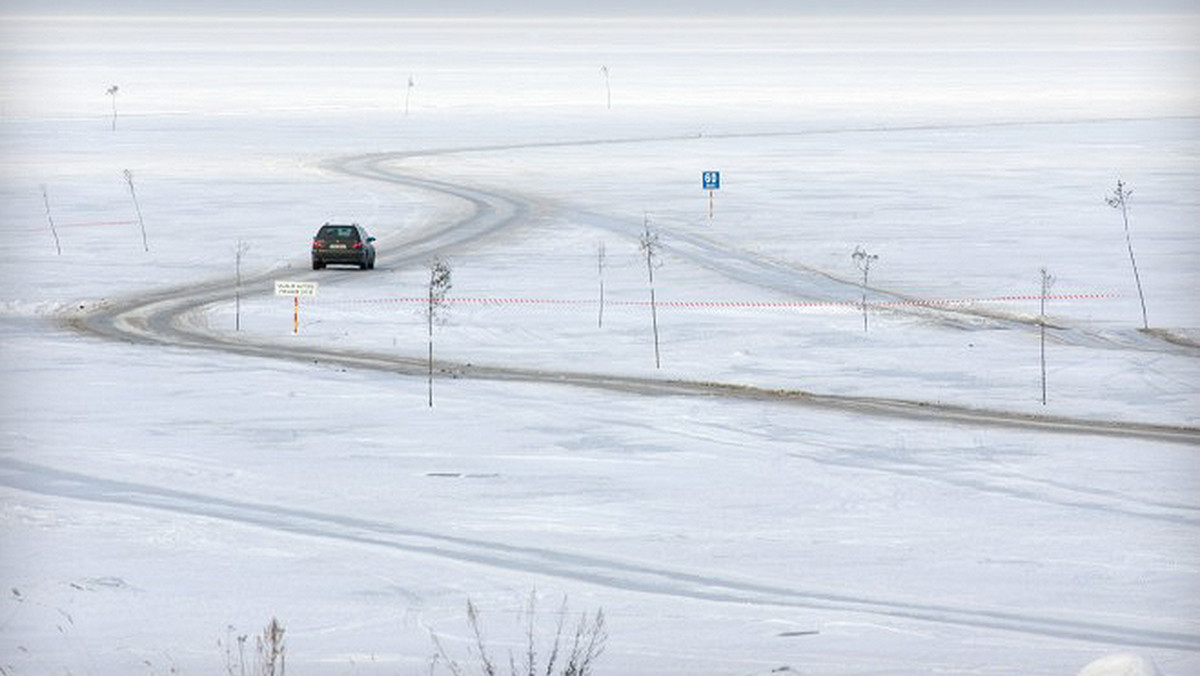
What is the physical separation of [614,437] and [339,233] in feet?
89.7

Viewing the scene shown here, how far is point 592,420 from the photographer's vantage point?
116ft

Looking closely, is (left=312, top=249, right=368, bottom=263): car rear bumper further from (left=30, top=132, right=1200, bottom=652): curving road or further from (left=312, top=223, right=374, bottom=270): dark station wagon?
(left=30, top=132, right=1200, bottom=652): curving road

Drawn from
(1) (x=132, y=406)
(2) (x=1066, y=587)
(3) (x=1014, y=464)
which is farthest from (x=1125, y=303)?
(2) (x=1066, y=587)

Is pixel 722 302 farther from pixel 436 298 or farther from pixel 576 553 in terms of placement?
pixel 576 553

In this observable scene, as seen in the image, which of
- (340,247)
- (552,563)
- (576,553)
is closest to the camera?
(552,563)

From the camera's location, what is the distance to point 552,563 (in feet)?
79.7

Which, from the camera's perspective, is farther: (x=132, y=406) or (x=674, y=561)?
(x=132, y=406)

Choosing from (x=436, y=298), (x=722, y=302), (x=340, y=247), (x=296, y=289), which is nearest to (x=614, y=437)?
(x=436, y=298)

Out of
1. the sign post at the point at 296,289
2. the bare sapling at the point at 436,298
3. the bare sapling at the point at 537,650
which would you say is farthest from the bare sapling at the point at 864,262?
the bare sapling at the point at 537,650

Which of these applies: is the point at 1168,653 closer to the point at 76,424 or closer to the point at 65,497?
the point at 65,497

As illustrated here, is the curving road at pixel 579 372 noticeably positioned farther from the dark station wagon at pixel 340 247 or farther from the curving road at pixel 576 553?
the dark station wagon at pixel 340 247

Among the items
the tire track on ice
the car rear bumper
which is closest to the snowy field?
the tire track on ice

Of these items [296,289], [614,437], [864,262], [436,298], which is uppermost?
[864,262]

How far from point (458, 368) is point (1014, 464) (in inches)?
539
